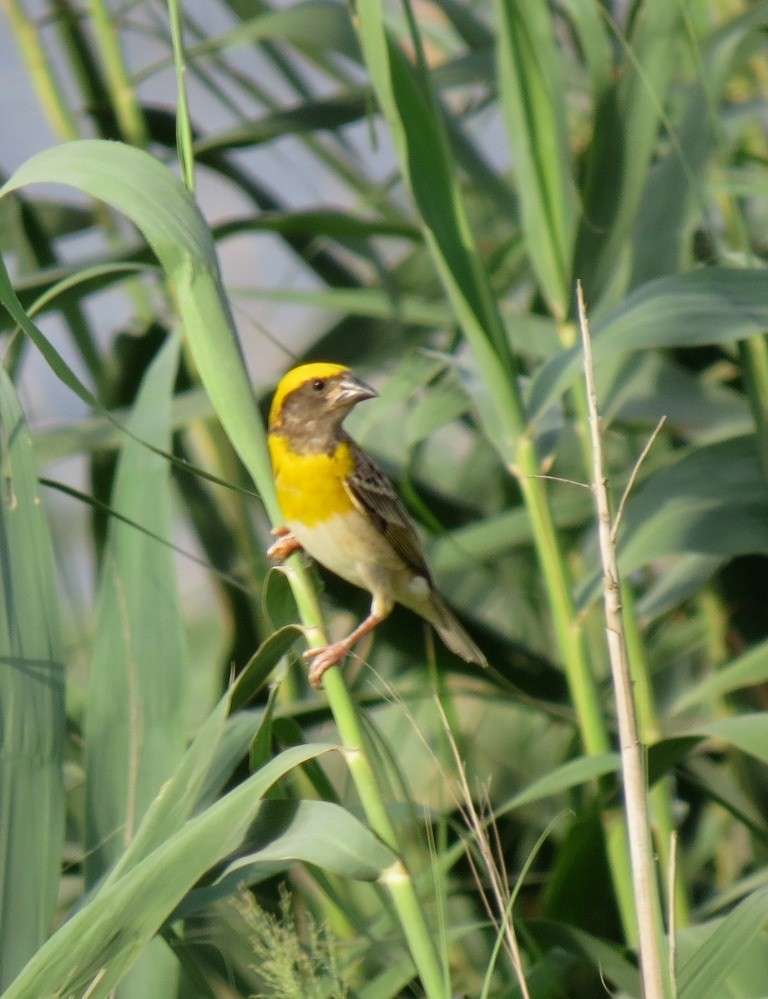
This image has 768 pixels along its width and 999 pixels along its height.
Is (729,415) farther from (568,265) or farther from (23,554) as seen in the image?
(23,554)

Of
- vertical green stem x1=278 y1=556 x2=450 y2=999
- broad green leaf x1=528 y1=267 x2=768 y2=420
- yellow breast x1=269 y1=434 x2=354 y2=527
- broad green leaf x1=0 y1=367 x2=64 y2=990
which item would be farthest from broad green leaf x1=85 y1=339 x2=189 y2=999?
yellow breast x1=269 y1=434 x2=354 y2=527

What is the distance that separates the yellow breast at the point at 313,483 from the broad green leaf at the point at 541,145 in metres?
0.63

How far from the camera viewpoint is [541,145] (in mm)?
2303

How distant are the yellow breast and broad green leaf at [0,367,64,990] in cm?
110

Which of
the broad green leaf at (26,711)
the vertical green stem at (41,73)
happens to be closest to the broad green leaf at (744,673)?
the broad green leaf at (26,711)

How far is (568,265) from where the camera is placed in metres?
2.36

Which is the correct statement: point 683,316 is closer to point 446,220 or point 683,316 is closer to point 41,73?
point 446,220

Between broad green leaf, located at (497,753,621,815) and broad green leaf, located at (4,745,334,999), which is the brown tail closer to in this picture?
broad green leaf, located at (497,753,621,815)

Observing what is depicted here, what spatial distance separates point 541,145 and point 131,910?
1.55 metres

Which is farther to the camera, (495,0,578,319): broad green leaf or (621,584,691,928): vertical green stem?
(621,584,691,928): vertical green stem

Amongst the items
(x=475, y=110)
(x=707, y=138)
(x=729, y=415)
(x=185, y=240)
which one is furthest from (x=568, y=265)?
(x=185, y=240)

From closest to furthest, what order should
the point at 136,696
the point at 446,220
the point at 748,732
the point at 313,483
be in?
1. the point at 136,696
2. the point at 748,732
3. the point at 446,220
4. the point at 313,483

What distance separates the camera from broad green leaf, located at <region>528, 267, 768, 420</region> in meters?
1.96

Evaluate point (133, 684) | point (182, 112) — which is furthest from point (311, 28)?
point (133, 684)
